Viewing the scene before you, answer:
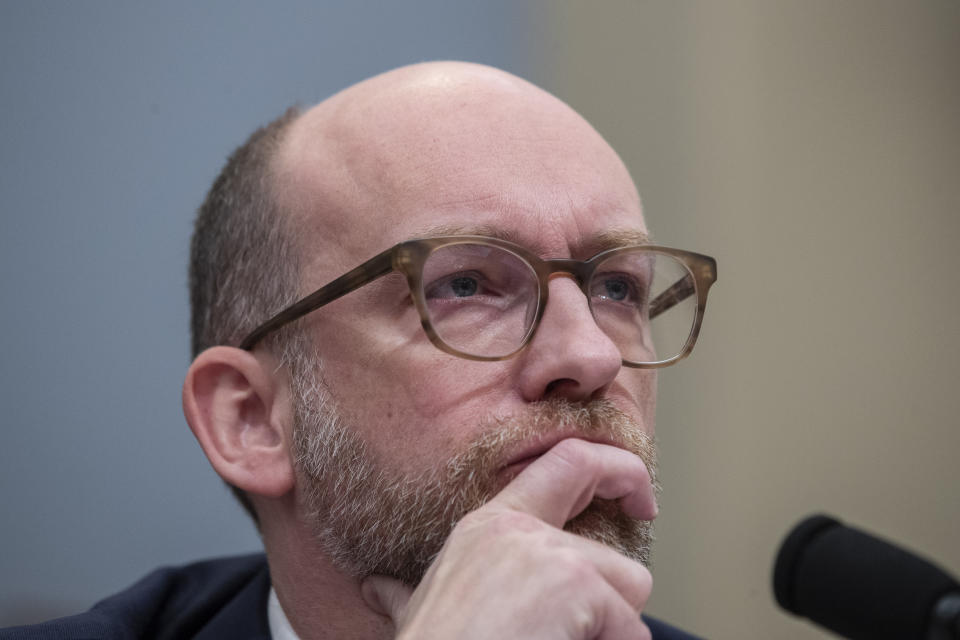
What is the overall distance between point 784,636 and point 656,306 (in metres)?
1.56

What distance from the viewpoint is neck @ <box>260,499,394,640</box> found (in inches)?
54.4

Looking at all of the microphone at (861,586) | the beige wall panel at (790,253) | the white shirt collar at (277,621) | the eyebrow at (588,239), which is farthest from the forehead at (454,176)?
the beige wall panel at (790,253)

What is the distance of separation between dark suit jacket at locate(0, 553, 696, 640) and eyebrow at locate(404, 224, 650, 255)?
0.86 metres

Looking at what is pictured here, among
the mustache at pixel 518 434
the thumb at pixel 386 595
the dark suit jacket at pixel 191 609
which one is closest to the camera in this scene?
the mustache at pixel 518 434

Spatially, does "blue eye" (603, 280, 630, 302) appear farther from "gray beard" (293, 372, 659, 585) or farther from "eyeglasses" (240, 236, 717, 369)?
"gray beard" (293, 372, 659, 585)

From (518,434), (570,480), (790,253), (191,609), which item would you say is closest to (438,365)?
(518,434)

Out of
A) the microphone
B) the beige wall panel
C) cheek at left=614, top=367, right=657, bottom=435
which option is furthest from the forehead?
the beige wall panel

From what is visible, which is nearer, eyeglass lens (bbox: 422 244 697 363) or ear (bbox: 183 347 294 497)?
eyeglass lens (bbox: 422 244 697 363)

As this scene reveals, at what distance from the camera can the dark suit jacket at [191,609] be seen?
1.47 m

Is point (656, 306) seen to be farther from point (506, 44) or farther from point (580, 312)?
point (506, 44)

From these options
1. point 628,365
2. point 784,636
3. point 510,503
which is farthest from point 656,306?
point 784,636

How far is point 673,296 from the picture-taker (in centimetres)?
148

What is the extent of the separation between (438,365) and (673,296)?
52 centimetres

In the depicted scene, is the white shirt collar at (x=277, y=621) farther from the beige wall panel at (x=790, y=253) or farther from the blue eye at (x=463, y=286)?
the beige wall panel at (x=790, y=253)
